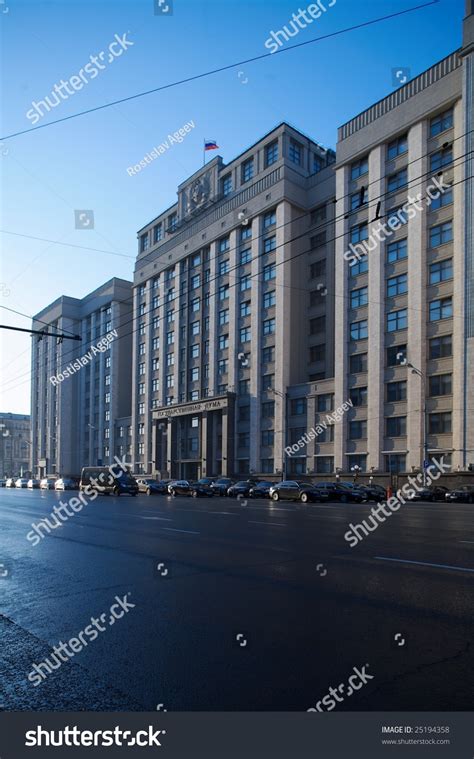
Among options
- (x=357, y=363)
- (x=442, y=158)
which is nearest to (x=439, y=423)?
(x=357, y=363)

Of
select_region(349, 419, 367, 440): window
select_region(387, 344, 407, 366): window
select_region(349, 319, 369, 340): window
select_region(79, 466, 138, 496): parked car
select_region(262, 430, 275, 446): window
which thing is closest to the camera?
select_region(79, 466, 138, 496): parked car

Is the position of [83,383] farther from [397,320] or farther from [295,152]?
[397,320]

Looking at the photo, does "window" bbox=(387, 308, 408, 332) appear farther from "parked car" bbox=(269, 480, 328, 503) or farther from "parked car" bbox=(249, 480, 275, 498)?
"parked car" bbox=(269, 480, 328, 503)

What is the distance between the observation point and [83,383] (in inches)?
3652

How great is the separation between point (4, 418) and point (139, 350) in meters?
78.3

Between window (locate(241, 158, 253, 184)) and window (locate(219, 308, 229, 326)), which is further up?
window (locate(241, 158, 253, 184))

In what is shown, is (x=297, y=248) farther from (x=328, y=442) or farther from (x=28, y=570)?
(x=28, y=570)

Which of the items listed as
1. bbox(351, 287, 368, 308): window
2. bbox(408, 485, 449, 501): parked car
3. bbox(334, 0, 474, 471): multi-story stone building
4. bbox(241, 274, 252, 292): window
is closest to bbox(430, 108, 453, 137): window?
bbox(334, 0, 474, 471): multi-story stone building

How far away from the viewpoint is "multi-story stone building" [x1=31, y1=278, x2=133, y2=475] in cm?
8319

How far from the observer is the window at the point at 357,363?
155 ft

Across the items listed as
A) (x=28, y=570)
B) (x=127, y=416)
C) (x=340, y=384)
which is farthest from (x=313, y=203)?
(x=28, y=570)

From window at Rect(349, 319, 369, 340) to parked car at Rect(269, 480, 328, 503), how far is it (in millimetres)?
17107

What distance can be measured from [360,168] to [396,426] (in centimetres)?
2291

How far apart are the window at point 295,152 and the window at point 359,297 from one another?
18.6 m
